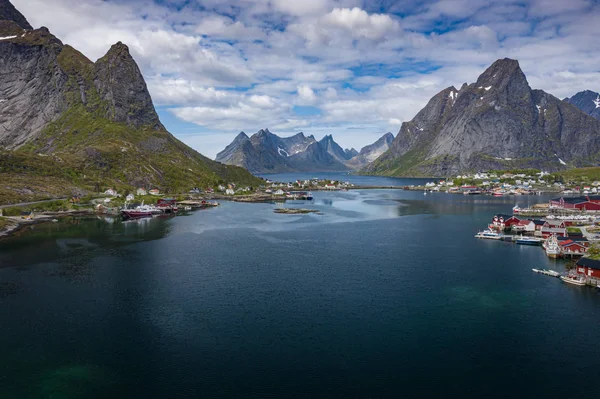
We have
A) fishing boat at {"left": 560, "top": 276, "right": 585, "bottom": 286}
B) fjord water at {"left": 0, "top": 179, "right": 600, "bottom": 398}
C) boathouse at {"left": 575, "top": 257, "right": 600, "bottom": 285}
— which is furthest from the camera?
fishing boat at {"left": 560, "top": 276, "right": 585, "bottom": 286}

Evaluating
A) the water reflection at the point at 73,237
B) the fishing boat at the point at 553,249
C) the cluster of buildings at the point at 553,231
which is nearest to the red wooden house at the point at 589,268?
the fishing boat at the point at 553,249

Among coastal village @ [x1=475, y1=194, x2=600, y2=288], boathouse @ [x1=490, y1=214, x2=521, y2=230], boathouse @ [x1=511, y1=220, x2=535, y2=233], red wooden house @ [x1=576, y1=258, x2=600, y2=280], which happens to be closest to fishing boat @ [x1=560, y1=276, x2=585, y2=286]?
coastal village @ [x1=475, y1=194, x2=600, y2=288]

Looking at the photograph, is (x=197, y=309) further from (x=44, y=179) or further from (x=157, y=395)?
(x=44, y=179)

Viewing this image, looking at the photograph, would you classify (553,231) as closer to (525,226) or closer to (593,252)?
(525,226)

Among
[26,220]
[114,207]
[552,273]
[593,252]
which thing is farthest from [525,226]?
[26,220]

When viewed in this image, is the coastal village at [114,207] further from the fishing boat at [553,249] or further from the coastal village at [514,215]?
the fishing boat at [553,249]

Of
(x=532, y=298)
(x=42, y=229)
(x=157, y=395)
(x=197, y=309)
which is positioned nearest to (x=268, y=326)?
(x=197, y=309)

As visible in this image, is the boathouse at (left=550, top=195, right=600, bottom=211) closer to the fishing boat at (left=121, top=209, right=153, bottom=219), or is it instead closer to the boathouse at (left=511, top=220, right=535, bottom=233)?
the boathouse at (left=511, top=220, right=535, bottom=233)
